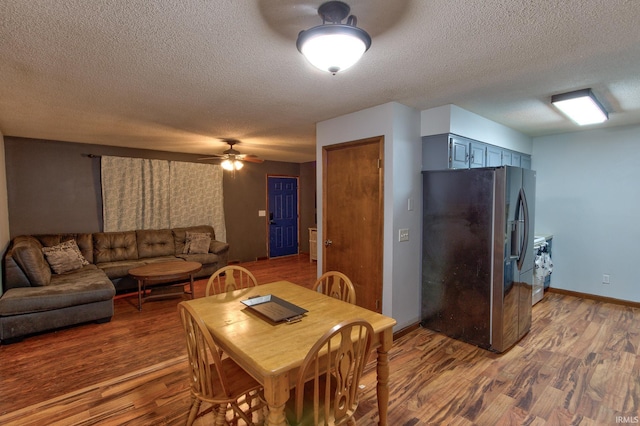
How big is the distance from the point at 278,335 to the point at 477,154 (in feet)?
10.1

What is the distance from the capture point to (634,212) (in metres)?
3.95

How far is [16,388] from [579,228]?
21.1ft

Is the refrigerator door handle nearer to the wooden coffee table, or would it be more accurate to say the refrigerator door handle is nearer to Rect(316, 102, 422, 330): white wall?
Rect(316, 102, 422, 330): white wall

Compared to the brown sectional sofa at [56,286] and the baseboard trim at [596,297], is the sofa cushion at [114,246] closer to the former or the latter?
the brown sectional sofa at [56,286]

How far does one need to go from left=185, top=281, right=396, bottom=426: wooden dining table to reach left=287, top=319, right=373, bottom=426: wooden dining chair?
0.08 m

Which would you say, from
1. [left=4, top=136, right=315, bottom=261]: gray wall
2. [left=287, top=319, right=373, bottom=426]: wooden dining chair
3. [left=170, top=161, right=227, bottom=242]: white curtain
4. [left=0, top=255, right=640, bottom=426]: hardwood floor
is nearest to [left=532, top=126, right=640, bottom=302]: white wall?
[left=0, top=255, right=640, bottom=426]: hardwood floor

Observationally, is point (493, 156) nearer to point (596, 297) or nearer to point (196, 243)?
point (596, 297)

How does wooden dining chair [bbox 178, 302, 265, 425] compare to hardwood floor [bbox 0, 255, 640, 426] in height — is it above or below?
above

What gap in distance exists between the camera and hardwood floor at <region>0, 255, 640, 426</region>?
2045 mm

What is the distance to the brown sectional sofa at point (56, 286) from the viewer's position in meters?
3.09

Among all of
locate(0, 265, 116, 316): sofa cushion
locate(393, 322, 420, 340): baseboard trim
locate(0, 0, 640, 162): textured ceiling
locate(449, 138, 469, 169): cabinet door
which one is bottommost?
locate(393, 322, 420, 340): baseboard trim

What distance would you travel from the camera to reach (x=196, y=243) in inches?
216

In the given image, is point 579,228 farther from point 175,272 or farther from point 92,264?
point 92,264

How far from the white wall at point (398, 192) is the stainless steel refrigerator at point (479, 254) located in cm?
14
